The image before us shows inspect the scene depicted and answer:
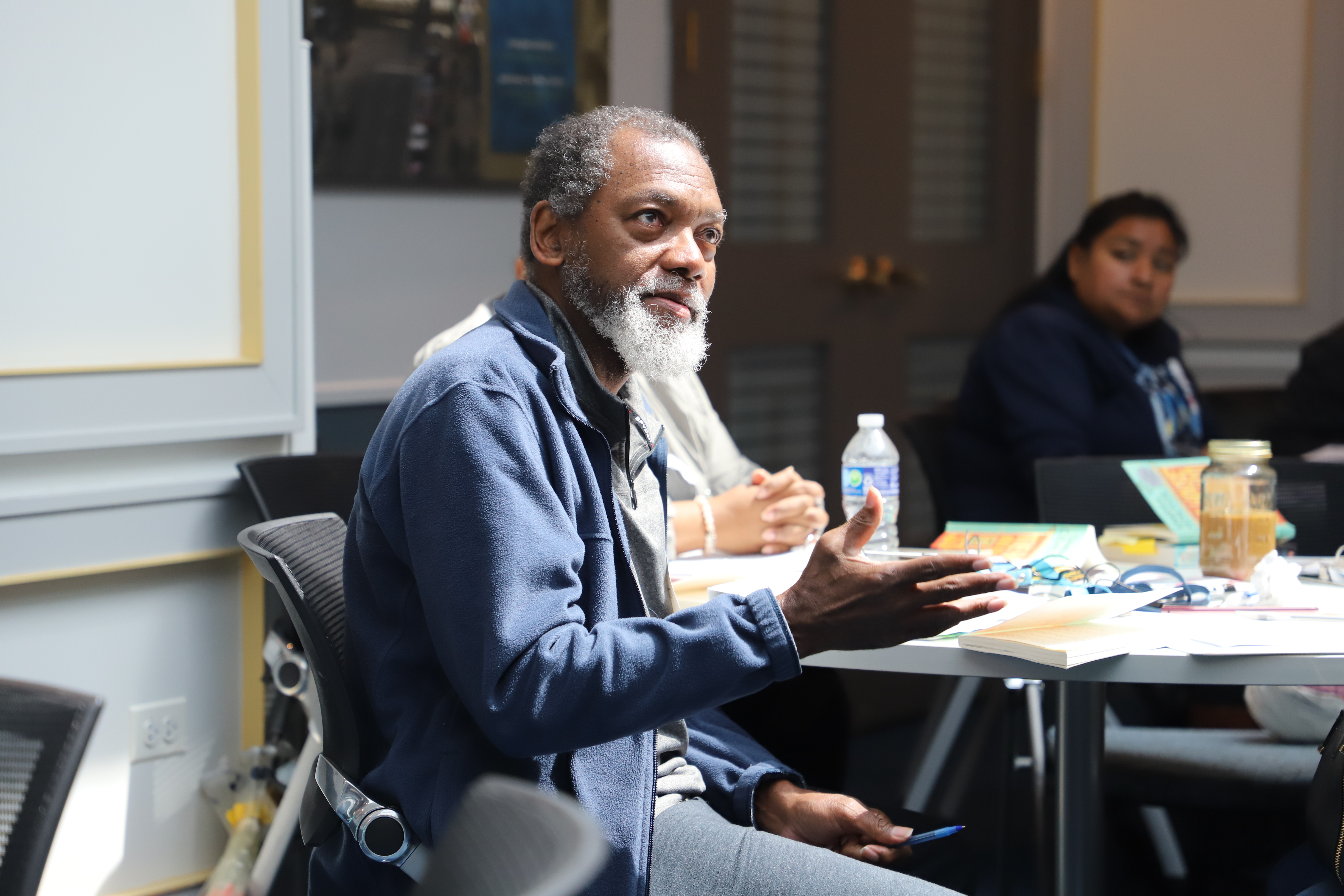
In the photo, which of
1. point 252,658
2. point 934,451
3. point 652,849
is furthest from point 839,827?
point 934,451

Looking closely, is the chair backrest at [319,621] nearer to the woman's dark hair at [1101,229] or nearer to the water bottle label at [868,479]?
the water bottle label at [868,479]

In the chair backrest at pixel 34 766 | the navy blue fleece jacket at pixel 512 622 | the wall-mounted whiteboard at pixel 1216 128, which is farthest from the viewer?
the wall-mounted whiteboard at pixel 1216 128

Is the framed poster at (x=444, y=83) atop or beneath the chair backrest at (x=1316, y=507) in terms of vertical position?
atop

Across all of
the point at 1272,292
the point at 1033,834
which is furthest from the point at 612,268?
the point at 1272,292

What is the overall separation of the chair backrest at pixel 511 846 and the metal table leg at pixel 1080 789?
3.61 ft

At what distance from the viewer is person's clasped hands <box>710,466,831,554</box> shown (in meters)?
1.92

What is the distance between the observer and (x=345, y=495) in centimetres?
213

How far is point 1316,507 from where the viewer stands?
223 cm

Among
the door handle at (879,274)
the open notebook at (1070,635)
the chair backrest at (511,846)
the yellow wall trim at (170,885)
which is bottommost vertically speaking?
the yellow wall trim at (170,885)

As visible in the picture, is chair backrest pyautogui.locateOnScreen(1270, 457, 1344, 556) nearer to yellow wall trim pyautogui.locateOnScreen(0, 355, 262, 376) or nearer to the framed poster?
yellow wall trim pyautogui.locateOnScreen(0, 355, 262, 376)

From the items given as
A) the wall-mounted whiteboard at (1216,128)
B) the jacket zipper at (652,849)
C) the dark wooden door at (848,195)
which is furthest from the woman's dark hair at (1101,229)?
the jacket zipper at (652,849)

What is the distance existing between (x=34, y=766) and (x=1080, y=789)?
48.4 inches

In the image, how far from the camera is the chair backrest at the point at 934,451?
281 centimetres

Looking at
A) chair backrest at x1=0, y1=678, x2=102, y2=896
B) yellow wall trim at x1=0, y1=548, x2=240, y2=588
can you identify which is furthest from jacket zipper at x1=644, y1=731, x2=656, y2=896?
yellow wall trim at x1=0, y1=548, x2=240, y2=588
